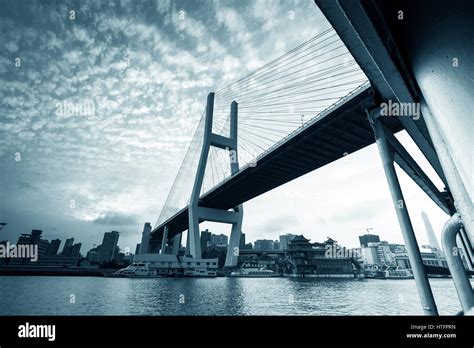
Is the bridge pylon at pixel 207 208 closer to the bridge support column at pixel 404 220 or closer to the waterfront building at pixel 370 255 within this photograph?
the bridge support column at pixel 404 220

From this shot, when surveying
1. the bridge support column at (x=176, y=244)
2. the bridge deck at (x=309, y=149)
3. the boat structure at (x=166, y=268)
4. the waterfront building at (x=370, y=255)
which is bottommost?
the waterfront building at (x=370, y=255)

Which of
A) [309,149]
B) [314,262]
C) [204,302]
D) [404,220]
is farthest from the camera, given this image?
[314,262]

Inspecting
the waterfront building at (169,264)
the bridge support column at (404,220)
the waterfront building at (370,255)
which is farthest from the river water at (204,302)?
the waterfront building at (370,255)

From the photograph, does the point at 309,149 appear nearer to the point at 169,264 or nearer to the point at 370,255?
the point at 169,264

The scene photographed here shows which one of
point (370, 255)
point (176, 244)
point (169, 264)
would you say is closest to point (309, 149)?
point (169, 264)

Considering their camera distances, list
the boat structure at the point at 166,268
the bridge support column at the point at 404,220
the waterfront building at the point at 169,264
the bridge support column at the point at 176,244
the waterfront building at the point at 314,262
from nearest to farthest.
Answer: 1. the bridge support column at the point at 404,220
2. the boat structure at the point at 166,268
3. the waterfront building at the point at 169,264
4. the bridge support column at the point at 176,244
5. the waterfront building at the point at 314,262
